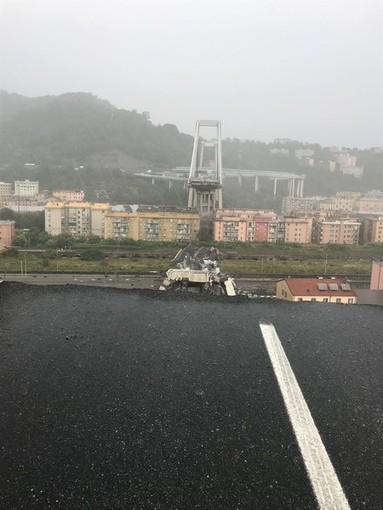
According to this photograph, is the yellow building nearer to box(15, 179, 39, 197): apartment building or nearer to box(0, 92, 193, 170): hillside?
box(15, 179, 39, 197): apartment building

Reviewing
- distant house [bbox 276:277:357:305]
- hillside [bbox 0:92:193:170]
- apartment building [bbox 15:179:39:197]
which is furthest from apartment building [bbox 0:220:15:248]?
hillside [bbox 0:92:193:170]

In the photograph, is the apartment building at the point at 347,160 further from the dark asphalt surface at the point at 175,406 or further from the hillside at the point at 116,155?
the dark asphalt surface at the point at 175,406

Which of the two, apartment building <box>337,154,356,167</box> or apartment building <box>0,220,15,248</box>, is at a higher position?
apartment building <box>337,154,356,167</box>

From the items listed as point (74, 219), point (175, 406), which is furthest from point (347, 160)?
point (175, 406)

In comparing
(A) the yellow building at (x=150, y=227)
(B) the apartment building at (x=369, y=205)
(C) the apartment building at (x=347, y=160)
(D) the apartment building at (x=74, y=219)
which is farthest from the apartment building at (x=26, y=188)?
(C) the apartment building at (x=347, y=160)

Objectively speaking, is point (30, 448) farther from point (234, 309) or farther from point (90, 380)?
point (234, 309)

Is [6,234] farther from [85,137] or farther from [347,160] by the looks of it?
[347,160]
